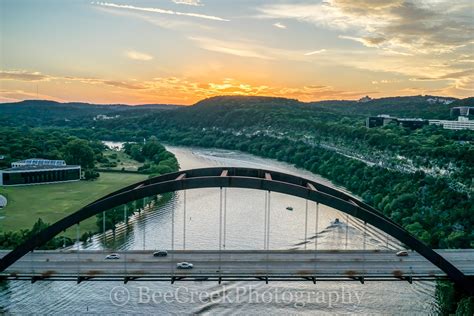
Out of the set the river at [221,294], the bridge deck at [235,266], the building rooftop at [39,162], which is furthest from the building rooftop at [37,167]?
the bridge deck at [235,266]

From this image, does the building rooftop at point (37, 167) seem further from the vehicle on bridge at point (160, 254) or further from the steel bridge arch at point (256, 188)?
the steel bridge arch at point (256, 188)

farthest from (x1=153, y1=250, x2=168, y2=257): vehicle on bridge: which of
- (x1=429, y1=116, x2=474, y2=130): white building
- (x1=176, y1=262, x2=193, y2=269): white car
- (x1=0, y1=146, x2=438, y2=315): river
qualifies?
(x1=429, y1=116, x2=474, y2=130): white building

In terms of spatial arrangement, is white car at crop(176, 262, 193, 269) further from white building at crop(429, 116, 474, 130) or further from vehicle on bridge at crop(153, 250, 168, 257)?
white building at crop(429, 116, 474, 130)

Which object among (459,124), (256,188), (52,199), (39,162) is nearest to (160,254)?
(256,188)

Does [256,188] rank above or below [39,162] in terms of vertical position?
above

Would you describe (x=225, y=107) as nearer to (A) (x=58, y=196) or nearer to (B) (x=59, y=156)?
(B) (x=59, y=156)

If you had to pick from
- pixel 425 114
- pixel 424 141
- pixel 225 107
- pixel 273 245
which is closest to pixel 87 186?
pixel 273 245

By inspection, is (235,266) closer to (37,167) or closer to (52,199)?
(52,199)
